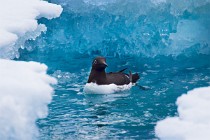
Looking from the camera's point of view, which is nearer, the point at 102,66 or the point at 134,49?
the point at 102,66

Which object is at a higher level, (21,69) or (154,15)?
(154,15)

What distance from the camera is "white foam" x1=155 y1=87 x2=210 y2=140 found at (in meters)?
5.10

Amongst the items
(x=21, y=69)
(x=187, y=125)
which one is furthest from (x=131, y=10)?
(x=187, y=125)

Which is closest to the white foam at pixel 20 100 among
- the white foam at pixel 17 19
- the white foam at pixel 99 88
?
the white foam at pixel 17 19

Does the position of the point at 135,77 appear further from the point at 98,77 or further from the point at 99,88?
the point at 99,88

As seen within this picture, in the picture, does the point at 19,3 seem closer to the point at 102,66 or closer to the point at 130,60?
the point at 102,66

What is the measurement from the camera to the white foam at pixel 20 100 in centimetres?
559

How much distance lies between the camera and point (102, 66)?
399 inches

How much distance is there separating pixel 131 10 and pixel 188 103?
24.0ft

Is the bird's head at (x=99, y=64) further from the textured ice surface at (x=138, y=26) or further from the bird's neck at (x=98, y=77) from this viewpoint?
the textured ice surface at (x=138, y=26)

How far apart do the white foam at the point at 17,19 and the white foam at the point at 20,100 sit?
138cm

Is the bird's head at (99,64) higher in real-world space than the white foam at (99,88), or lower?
higher

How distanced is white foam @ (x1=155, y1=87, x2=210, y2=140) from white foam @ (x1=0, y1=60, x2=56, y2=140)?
4.52ft

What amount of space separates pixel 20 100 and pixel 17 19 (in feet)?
10.4
